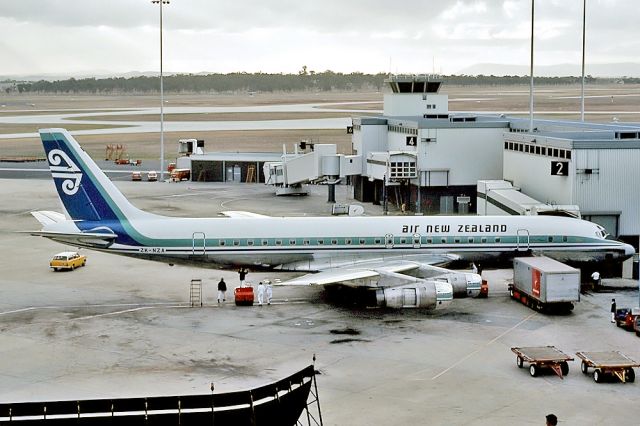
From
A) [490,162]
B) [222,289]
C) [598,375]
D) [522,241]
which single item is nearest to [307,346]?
[222,289]

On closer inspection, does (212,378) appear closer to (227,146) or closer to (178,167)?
(178,167)

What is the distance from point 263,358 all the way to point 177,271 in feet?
68.5

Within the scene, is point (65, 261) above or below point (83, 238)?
below

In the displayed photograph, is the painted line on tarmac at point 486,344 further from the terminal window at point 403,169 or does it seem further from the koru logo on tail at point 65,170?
the terminal window at point 403,169

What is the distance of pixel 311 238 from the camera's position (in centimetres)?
4822

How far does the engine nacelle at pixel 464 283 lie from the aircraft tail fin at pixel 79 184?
1649 centimetres

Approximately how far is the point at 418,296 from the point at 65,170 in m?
18.7

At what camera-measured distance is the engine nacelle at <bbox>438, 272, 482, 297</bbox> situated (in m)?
45.5

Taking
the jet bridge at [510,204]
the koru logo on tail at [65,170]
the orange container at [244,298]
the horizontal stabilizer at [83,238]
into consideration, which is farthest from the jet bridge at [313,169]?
the koru logo on tail at [65,170]

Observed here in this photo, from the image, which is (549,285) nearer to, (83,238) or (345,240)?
(345,240)

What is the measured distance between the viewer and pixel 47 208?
85.8 m

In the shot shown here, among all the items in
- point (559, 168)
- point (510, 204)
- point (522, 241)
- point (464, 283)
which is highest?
point (559, 168)

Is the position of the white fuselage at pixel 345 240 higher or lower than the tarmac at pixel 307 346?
higher

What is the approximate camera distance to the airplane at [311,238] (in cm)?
4666
